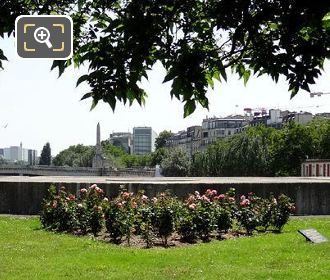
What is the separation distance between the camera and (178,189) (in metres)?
17.1

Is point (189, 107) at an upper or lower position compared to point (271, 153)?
lower

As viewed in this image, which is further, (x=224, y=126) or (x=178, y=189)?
(x=224, y=126)

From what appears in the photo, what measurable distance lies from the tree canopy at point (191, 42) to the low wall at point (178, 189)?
12498 millimetres

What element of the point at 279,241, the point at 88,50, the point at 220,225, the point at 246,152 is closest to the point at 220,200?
the point at 220,225

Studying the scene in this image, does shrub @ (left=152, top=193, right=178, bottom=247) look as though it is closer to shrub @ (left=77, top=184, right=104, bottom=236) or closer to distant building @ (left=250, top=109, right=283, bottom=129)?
shrub @ (left=77, top=184, right=104, bottom=236)

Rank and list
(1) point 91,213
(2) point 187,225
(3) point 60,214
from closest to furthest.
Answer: (2) point 187,225
(1) point 91,213
(3) point 60,214

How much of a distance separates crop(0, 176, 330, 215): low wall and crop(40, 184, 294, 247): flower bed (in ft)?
7.71

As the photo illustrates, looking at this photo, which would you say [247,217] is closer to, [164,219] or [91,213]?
[164,219]

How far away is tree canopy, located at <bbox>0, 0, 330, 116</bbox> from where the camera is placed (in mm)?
3788

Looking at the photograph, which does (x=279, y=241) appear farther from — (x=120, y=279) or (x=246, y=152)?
(x=246, y=152)

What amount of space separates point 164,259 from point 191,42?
22.6 ft

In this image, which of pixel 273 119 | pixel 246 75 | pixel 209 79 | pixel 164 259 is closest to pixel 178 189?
pixel 164 259

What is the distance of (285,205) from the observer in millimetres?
14141

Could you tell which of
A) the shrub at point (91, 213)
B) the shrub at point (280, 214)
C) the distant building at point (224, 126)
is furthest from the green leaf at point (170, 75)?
the distant building at point (224, 126)
